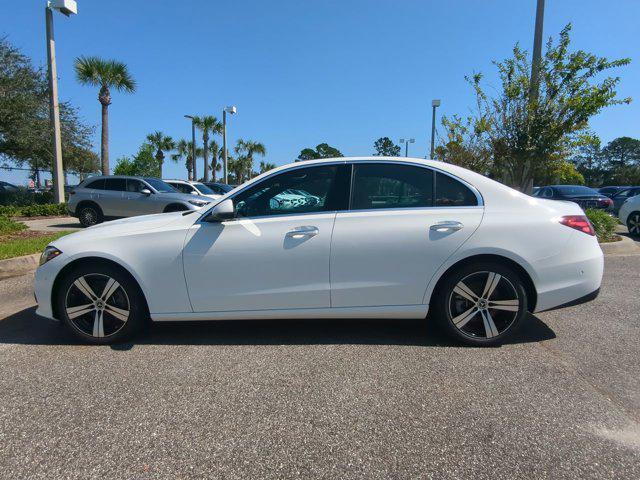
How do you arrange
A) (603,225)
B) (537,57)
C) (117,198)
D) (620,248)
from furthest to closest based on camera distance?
(117,198), (537,57), (603,225), (620,248)

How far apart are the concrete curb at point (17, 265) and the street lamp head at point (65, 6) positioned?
11.4 m

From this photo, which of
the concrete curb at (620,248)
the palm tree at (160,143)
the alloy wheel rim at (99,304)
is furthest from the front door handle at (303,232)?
the palm tree at (160,143)

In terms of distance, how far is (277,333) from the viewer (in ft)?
13.2

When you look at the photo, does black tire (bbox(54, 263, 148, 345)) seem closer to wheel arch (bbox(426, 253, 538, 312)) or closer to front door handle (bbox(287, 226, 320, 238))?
front door handle (bbox(287, 226, 320, 238))

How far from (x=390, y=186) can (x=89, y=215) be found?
463 inches

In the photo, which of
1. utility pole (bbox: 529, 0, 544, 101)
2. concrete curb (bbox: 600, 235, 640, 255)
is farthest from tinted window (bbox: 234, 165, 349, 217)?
utility pole (bbox: 529, 0, 544, 101)

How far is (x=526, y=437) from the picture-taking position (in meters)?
2.40

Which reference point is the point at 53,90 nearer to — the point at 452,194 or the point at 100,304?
the point at 100,304

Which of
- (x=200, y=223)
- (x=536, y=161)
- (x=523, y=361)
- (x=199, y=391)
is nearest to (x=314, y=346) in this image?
(x=199, y=391)

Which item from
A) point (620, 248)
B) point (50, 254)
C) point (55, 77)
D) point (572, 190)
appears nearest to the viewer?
point (50, 254)

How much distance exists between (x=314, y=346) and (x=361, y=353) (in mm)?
420

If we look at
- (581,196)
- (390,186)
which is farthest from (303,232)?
(581,196)

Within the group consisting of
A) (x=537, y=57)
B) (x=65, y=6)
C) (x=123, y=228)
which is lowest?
(x=123, y=228)

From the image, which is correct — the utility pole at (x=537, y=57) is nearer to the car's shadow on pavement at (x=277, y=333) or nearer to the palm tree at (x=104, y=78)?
the car's shadow on pavement at (x=277, y=333)
